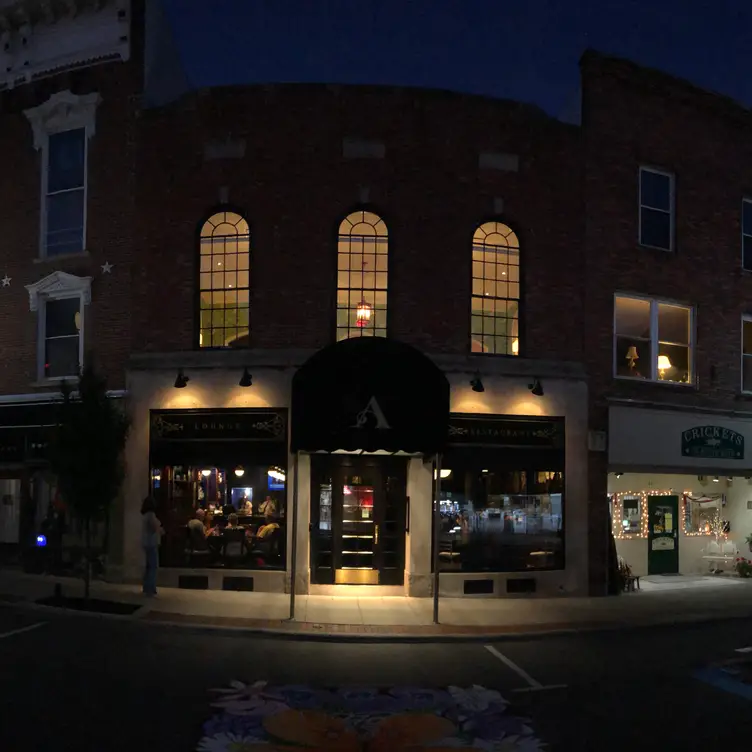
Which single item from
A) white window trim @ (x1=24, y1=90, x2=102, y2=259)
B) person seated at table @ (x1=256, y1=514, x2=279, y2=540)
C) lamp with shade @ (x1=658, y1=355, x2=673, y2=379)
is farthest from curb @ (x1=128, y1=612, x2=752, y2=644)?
white window trim @ (x1=24, y1=90, x2=102, y2=259)

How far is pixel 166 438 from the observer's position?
16.9 m

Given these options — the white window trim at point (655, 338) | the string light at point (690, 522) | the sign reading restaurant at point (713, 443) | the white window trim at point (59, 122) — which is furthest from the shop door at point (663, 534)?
the white window trim at point (59, 122)

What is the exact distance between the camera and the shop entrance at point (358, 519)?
16.5 m

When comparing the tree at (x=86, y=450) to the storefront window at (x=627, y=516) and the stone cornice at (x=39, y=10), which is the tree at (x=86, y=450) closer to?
the stone cornice at (x=39, y=10)

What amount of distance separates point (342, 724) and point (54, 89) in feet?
52.6

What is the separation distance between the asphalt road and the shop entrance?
4096mm

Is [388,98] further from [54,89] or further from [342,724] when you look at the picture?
[342,724]

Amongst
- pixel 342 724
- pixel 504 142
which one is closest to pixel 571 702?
pixel 342 724

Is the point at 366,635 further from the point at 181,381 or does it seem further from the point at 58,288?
the point at 58,288

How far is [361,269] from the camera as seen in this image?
17016mm

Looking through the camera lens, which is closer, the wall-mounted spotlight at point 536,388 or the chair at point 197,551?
the chair at point 197,551

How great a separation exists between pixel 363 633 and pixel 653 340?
973 centimetres

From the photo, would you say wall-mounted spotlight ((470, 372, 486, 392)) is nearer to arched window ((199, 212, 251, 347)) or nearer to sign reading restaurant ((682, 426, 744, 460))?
arched window ((199, 212, 251, 347))

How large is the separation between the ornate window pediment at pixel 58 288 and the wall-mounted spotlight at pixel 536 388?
30.3 ft
